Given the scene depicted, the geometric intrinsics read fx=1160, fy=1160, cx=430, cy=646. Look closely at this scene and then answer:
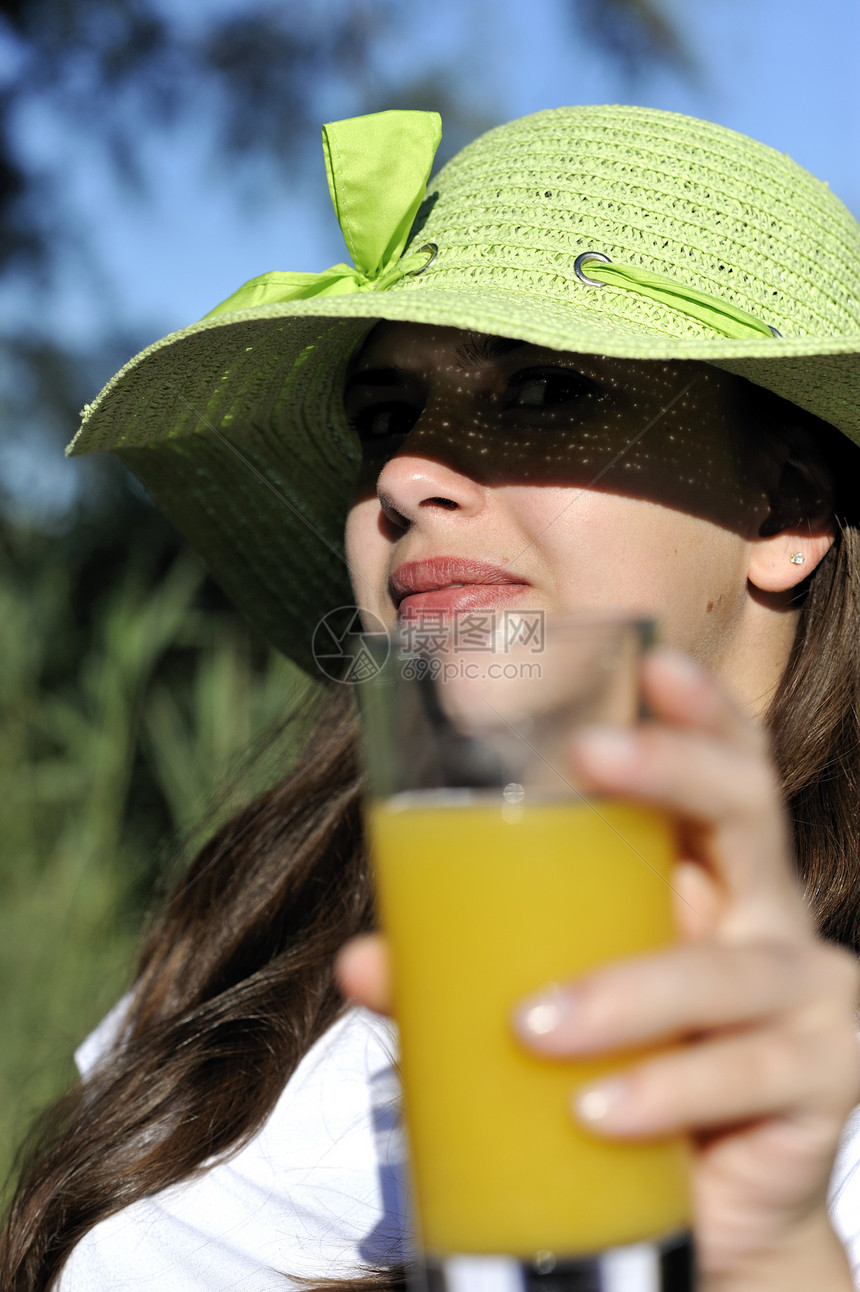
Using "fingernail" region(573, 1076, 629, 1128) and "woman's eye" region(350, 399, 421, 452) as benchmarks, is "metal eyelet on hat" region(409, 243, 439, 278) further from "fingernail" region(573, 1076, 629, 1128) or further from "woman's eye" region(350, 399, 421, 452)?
"fingernail" region(573, 1076, 629, 1128)

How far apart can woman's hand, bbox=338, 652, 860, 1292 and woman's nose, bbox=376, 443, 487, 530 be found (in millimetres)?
733

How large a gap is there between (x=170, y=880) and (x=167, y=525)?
2321 millimetres

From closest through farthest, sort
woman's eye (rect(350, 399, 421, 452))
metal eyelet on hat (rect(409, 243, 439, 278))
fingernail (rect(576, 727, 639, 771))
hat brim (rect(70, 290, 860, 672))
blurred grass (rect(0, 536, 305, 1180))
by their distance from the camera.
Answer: fingernail (rect(576, 727, 639, 771))
hat brim (rect(70, 290, 860, 672))
metal eyelet on hat (rect(409, 243, 439, 278))
woman's eye (rect(350, 399, 421, 452))
blurred grass (rect(0, 536, 305, 1180))

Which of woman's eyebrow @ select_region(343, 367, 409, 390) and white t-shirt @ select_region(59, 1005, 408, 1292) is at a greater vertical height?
woman's eyebrow @ select_region(343, 367, 409, 390)

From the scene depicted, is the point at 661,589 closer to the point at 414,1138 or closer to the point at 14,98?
the point at 414,1138

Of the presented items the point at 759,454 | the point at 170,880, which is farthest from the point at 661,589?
the point at 170,880

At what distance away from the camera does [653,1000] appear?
63 centimetres

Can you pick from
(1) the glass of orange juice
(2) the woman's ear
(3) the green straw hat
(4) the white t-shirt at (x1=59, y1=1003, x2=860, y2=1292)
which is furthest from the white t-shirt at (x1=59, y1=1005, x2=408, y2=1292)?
(3) the green straw hat

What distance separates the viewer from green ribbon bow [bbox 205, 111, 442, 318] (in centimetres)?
155

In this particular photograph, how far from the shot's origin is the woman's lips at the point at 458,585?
1.38 meters

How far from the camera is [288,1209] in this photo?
1.39m

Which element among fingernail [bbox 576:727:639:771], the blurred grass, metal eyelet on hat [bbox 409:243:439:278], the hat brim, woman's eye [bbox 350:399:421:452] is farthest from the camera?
the blurred grass

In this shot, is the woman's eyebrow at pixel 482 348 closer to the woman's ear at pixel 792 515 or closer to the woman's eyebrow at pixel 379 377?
the woman's eyebrow at pixel 379 377

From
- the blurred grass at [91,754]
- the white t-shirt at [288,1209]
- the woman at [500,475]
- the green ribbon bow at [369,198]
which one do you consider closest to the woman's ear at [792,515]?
the woman at [500,475]
